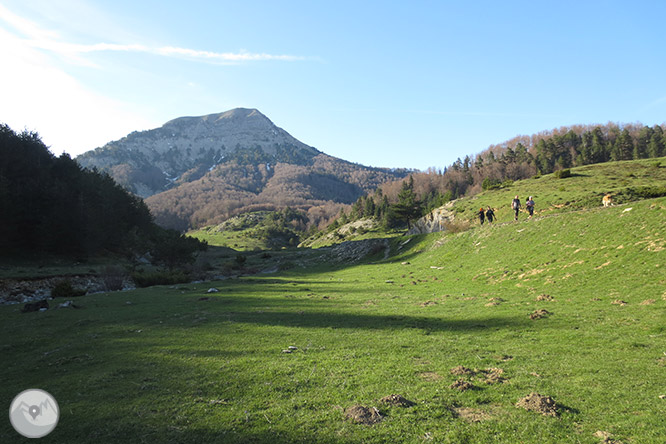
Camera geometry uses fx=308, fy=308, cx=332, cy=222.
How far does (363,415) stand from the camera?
6473 mm

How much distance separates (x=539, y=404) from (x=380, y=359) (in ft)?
15.1

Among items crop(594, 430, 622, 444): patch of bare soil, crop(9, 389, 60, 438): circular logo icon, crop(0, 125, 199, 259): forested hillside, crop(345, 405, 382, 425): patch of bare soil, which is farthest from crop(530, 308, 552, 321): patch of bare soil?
crop(0, 125, 199, 259): forested hillside

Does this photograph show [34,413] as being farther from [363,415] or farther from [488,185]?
[488,185]

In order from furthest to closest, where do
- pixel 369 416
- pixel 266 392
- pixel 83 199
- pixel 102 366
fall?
pixel 83 199
pixel 102 366
pixel 266 392
pixel 369 416

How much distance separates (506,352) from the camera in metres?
10.4

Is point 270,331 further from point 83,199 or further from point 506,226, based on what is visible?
point 83,199

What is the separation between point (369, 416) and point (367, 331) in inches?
290

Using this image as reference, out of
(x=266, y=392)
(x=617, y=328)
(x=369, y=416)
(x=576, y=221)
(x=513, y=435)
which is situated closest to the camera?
(x=513, y=435)

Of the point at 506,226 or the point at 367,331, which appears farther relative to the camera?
the point at 506,226

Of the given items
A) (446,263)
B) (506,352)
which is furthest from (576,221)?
(506,352)

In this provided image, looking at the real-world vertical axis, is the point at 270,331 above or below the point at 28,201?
below

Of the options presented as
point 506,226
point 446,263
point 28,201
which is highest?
point 28,201

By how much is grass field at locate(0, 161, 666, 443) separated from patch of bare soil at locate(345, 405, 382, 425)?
0.48 ft

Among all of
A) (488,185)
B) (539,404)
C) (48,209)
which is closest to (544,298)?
(539,404)
